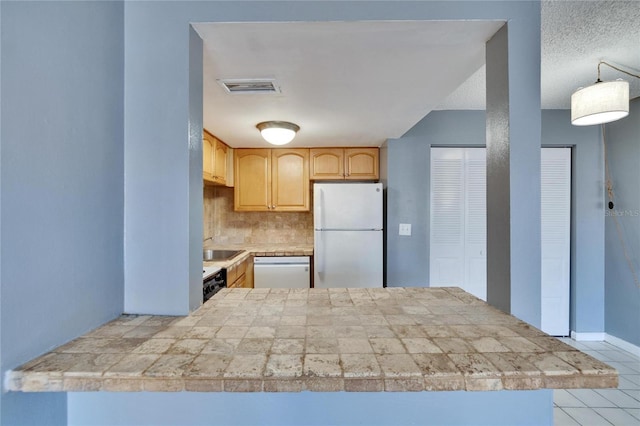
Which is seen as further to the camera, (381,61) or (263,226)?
(263,226)

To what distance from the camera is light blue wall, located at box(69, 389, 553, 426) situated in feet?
2.62

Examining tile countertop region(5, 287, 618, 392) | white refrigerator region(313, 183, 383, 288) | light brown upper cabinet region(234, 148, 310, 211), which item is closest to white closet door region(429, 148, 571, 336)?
white refrigerator region(313, 183, 383, 288)

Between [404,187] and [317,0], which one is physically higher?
[317,0]

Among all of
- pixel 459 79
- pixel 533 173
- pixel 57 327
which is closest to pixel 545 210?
pixel 459 79

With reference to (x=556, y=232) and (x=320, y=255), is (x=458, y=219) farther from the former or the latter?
(x=320, y=255)

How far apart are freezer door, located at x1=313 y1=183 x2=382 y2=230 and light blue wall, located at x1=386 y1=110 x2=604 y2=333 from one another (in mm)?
188

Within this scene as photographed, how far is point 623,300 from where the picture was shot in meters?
2.71

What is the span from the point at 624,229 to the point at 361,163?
255cm

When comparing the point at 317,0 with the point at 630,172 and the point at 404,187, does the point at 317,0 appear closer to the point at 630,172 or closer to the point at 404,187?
the point at 404,187

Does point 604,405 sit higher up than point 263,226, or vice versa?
point 263,226

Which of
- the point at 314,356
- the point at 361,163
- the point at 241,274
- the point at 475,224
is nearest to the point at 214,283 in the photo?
the point at 241,274

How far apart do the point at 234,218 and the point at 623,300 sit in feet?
13.5

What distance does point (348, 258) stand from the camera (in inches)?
111

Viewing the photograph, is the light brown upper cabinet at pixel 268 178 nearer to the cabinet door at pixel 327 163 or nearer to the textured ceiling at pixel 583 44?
the cabinet door at pixel 327 163
